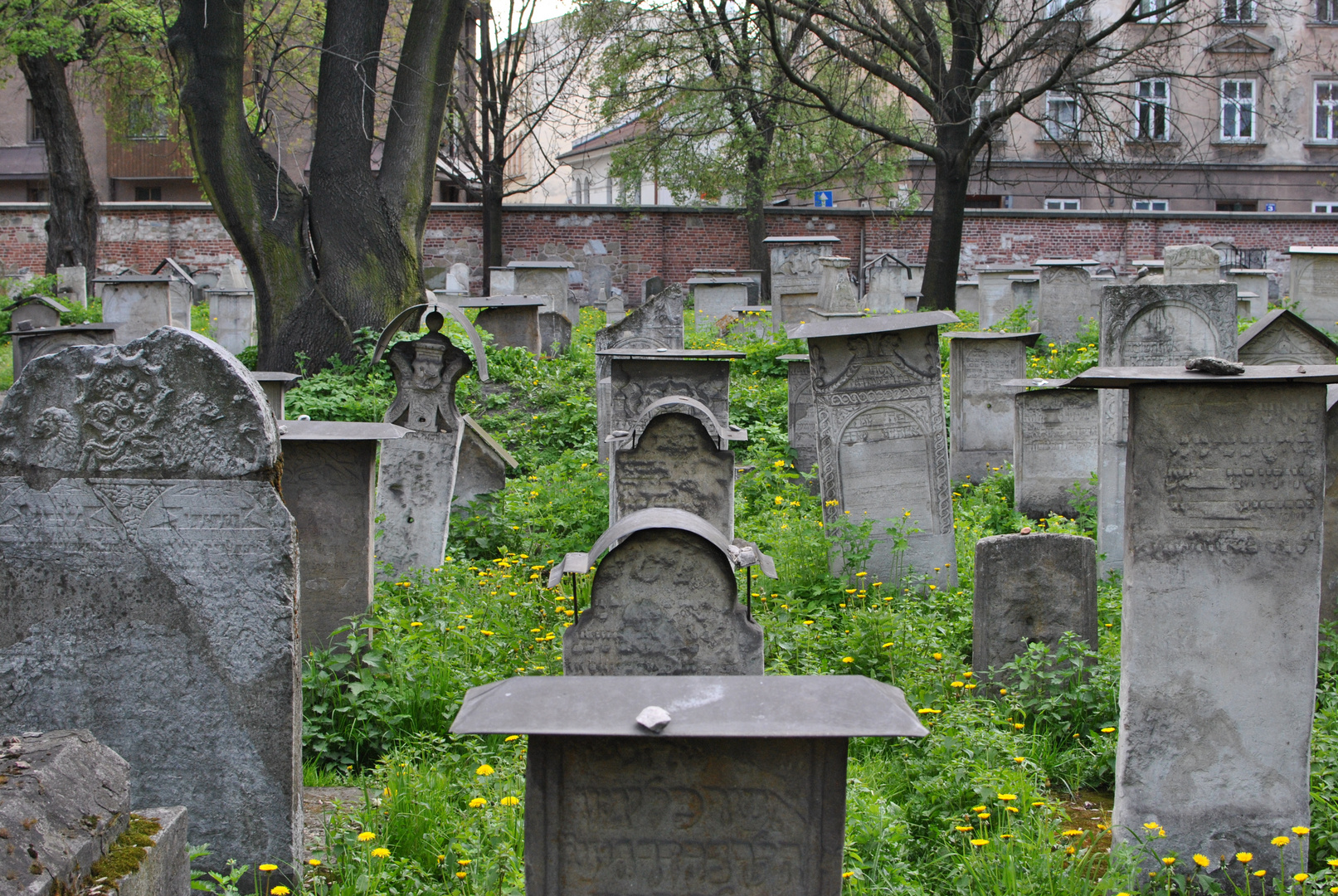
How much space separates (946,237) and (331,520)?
48.3ft

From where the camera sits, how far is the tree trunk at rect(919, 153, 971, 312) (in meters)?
18.5

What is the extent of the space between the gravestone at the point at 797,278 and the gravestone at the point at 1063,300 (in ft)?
10.8

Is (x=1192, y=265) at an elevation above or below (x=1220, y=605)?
above

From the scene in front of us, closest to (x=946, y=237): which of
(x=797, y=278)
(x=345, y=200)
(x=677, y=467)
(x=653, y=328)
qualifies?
(x=797, y=278)

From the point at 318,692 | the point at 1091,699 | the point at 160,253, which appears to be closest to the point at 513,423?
the point at 318,692

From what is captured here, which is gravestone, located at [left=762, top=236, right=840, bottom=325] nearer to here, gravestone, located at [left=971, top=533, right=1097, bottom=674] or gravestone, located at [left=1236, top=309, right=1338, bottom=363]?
gravestone, located at [left=1236, top=309, right=1338, bottom=363]

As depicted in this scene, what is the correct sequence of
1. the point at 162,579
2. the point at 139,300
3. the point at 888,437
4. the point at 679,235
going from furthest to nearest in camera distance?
1. the point at 679,235
2. the point at 139,300
3. the point at 888,437
4. the point at 162,579

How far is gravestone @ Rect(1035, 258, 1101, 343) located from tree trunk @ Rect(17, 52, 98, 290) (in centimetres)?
1726

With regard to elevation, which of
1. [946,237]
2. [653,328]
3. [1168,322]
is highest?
[946,237]

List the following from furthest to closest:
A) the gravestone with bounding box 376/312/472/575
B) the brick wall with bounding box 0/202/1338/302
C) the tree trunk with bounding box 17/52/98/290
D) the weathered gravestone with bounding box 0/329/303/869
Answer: the brick wall with bounding box 0/202/1338/302 < the tree trunk with bounding box 17/52/98/290 < the gravestone with bounding box 376/312/472/575 < the weathered gravestone with bounding box 0/329/303/869

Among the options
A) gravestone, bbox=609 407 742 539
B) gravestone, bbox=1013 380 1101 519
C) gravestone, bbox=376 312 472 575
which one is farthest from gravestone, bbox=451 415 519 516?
gravestone, bbox=1013 380 1101 519

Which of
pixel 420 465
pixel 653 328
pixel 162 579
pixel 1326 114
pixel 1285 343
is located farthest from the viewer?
pixel 1326 114

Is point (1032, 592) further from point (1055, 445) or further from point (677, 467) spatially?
point (1055, 445)

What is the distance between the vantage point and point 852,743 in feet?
15.6
